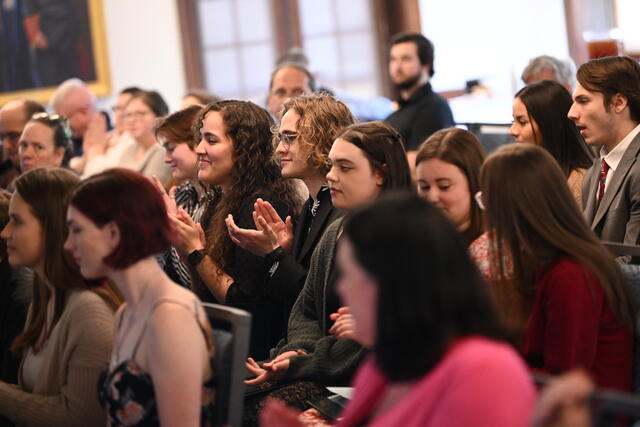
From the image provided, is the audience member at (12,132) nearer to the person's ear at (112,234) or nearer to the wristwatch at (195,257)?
the wristwatch at (195,257)

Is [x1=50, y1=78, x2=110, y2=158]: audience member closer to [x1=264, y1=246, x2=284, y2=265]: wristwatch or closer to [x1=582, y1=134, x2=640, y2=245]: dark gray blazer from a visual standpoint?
[x1=264, y1=246, x2=284, y2=265]: wristwatch

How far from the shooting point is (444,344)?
59.0 inches

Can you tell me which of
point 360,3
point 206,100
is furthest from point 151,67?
point 206,100

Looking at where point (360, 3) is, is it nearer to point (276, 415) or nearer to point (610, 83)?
point (610, 83)

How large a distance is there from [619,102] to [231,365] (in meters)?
2.06

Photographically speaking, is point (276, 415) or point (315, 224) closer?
point (276, 415)

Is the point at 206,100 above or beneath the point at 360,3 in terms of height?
beneath

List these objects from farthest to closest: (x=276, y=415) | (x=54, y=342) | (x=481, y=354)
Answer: (x=54, y=342) < (x=276, y=415) < (x=481, y=354)

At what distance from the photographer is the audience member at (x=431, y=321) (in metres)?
1.46

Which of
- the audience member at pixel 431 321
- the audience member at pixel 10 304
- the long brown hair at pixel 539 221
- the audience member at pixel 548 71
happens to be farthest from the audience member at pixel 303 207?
the audience member at pixel 548 71

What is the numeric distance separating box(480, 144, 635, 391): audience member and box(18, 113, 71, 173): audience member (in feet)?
11.6

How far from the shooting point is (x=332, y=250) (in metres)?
3.13

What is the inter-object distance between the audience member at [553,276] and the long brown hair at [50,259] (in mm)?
1129

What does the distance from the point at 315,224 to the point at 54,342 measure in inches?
43.9
